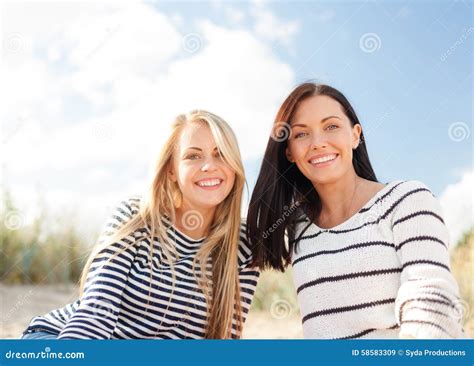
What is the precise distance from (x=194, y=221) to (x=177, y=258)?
0.65 ft

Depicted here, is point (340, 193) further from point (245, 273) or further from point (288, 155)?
point (245, 273)

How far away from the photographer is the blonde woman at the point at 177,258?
2492 mm

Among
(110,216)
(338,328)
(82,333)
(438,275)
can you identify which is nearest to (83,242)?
(110,216)

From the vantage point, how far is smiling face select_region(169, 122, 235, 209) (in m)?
2.60

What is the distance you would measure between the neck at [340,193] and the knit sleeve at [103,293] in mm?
836

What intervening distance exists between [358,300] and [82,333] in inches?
41.7

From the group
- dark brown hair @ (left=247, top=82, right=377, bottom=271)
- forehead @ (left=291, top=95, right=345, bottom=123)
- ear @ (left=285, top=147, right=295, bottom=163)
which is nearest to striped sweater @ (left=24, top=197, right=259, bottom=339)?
dark brown hair @ (left=247, top=82, right=377, bottom=271)

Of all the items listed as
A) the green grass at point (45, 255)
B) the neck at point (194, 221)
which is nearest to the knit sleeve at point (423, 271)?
the neck at point (194, 221)

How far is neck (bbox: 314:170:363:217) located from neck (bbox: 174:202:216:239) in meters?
0.50

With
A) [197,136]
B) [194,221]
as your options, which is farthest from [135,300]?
[197,136]

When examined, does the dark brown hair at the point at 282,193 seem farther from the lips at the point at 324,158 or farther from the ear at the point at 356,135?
the lips at the point at 324,158

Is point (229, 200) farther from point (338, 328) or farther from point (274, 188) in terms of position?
point (338, 328)

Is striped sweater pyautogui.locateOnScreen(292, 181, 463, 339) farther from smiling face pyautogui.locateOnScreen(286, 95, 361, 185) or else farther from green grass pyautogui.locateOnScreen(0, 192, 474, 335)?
green grass pyautogui.locateOnScreen(0, 192, 474, 335)

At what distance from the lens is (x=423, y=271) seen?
2.17 metres
